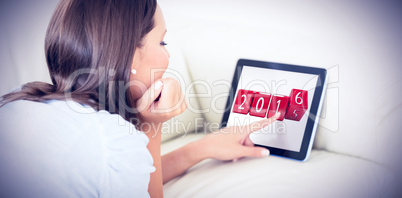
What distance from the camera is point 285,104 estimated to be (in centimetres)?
66

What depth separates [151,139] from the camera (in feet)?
2.05

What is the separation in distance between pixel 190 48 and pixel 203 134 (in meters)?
0.20

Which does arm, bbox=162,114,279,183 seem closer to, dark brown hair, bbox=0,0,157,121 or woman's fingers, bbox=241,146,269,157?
woman's fingers, bbox=241,146,269,157

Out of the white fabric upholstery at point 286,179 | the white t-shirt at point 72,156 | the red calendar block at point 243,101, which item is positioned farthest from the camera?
the red calendar block at point 243,101

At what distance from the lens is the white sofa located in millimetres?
602

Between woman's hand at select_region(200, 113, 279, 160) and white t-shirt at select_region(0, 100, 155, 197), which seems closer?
white t-shirt at select_region(0, 100, 155, 197)

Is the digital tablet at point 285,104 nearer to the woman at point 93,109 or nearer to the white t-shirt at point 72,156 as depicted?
the woman at point 93,109

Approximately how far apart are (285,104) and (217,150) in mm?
169

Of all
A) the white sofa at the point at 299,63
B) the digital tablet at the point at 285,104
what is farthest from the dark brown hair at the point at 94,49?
the digital tablet at the point at 285,104

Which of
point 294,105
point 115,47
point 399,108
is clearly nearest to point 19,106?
point 115,47

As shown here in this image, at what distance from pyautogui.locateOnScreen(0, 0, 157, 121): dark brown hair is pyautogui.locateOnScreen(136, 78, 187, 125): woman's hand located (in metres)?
0.04

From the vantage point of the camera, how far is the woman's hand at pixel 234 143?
675 mm

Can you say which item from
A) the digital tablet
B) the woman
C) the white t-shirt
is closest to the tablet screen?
the digital tablet

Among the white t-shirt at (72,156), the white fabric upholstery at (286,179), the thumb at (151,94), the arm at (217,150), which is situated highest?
the thumb at (151,94)
